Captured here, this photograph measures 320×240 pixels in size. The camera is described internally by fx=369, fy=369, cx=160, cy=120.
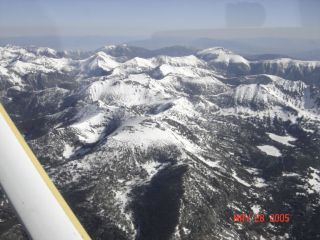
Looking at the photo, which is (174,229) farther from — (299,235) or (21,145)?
(21,145)

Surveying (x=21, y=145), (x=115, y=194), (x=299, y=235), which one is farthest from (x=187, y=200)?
(x=21, y=145)

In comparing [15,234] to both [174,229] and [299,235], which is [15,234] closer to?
[174,229]

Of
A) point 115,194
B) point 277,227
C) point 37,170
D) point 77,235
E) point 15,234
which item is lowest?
point 277,227

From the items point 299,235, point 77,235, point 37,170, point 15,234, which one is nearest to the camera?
point 77,235

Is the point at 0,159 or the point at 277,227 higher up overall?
the point at 0,159

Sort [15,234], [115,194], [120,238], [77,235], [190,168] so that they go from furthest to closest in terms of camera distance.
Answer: [190,168] → [115,194] → [120,238] → [15,234] → [77,235]

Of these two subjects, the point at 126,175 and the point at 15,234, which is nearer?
the point at 15,234
